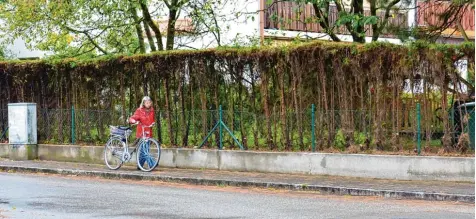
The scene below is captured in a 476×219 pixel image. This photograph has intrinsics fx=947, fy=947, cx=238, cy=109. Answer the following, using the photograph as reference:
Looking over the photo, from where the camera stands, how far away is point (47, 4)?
26.5 meters

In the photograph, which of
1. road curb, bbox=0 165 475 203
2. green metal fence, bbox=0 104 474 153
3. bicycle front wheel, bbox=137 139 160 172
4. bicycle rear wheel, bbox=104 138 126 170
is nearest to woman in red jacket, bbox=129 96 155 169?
bicycle front wheel, bbox=137 139 160 172

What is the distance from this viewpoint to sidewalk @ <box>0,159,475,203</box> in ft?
47.6

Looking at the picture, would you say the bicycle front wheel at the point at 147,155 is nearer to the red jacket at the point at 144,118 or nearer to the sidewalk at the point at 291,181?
the sidewalk at the point at 291,181

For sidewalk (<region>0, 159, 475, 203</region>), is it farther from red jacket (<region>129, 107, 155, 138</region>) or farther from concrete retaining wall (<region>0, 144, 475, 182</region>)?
red jacket (<region>129, 107, 155, 138</region>)

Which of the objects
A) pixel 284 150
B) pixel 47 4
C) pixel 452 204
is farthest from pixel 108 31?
pixel 452 204

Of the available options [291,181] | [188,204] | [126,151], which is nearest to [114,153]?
[126,151]

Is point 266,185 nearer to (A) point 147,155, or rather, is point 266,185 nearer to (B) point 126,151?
(A) point 147,155

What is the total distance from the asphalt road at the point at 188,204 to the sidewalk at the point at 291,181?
0.33m

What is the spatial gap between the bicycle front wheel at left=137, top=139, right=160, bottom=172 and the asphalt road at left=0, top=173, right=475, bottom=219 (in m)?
2.30

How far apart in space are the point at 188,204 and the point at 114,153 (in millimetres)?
7012

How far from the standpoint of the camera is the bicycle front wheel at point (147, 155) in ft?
62.6

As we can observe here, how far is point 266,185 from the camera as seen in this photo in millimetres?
16219

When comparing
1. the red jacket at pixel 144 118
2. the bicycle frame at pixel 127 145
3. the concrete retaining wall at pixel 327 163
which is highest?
the red jacket at pixel 144 118

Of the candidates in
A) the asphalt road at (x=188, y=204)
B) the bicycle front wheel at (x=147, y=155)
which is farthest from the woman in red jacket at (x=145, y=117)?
the asphalt road at (x=188, y=204)
